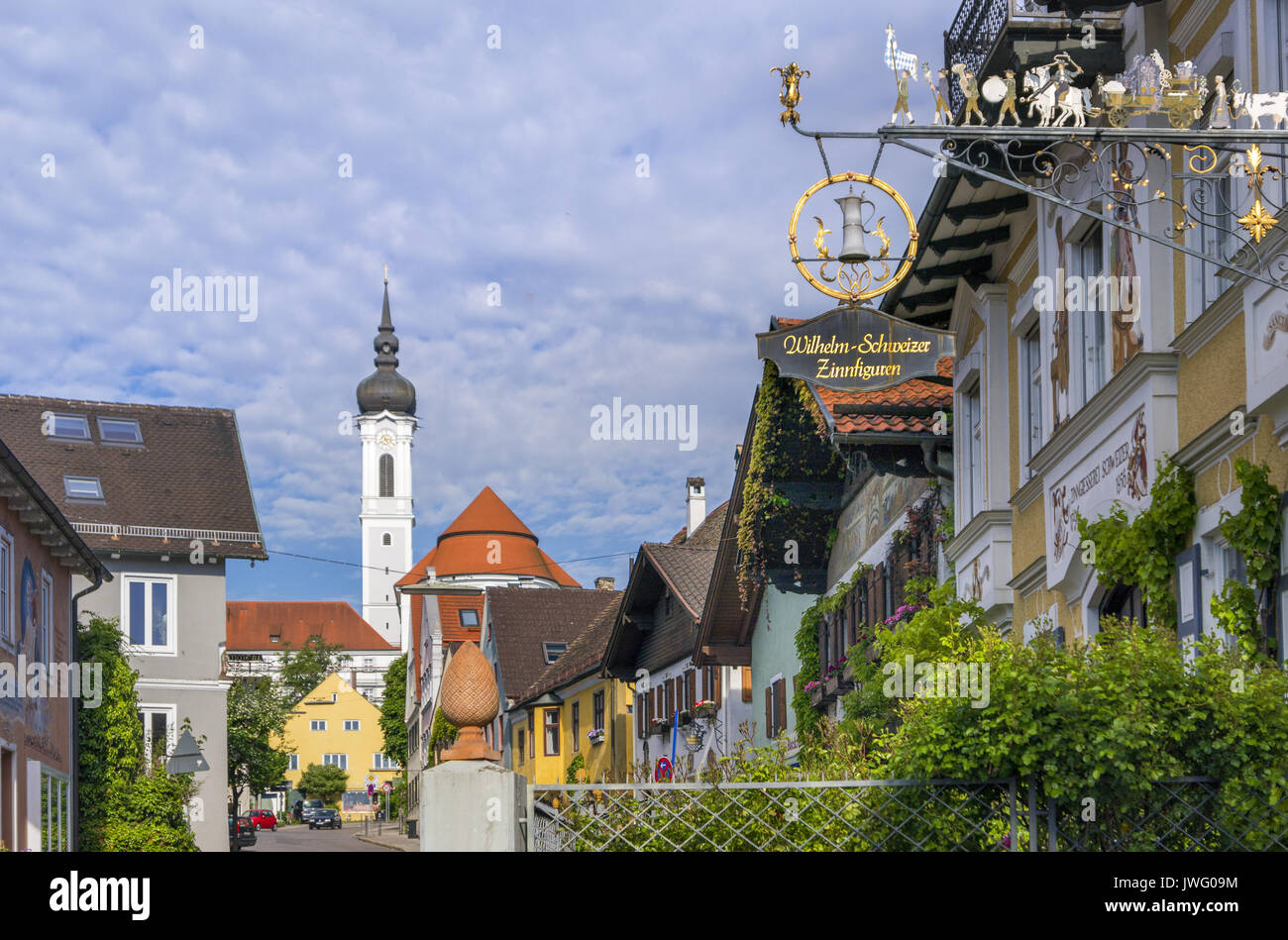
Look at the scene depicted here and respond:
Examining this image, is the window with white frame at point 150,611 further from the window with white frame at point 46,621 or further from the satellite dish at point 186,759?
the window with white frame at point 46,621

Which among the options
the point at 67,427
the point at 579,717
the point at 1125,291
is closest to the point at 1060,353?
the point at 1125,291

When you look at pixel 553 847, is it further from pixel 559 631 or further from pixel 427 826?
pixel 559 631

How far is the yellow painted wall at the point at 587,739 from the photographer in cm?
4481

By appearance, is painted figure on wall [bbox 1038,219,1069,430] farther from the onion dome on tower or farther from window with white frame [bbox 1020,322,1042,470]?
the onion dome on tower

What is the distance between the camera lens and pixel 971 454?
1772cm

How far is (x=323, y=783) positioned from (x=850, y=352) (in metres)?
103

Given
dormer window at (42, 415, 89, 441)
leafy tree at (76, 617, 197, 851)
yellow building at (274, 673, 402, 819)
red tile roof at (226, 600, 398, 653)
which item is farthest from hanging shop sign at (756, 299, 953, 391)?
red tile roof at (226, 600, 398, 653)

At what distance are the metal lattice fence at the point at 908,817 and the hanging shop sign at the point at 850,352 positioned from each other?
13.6 ft

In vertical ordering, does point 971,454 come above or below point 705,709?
above

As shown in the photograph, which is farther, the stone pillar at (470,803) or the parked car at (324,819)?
the parked car at (324,819)

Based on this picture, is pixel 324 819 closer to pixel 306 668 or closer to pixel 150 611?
pixel 150 611

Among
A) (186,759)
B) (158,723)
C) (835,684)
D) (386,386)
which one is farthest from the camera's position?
(386,386)

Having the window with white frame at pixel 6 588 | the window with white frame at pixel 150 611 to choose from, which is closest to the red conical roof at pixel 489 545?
the window with white frame at pixel 150 611
